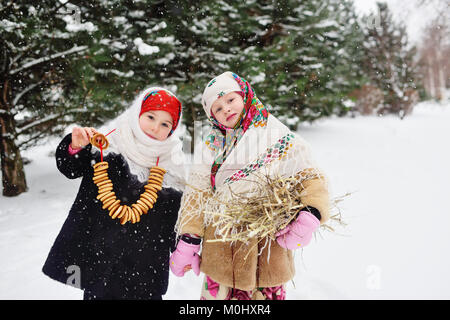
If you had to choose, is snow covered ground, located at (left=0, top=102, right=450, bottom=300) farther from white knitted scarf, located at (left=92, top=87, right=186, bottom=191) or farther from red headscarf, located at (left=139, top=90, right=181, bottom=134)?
red headscarf, located at (left=139, top=90, right=181, bottom=134)

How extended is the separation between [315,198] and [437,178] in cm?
668

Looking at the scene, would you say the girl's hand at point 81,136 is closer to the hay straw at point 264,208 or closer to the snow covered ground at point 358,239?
the hay straw at point 264,208

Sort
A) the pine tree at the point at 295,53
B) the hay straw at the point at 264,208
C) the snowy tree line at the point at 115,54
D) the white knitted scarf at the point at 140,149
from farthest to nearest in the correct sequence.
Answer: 1. the pine tree at the point at 295,53
2. the snowy tree line at the point at 115,54
3. the white knitted scarf at the point at 140,149
4. the hay straw at the point at 264,208

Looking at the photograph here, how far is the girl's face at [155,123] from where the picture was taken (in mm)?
1851

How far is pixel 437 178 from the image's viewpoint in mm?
6254

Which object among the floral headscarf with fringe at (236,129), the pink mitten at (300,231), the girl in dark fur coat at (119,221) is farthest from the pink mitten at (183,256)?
the pink mitten at (300,231)

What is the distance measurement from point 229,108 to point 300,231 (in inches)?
36.7

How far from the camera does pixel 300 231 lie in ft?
4.92

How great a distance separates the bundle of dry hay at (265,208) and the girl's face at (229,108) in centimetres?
46

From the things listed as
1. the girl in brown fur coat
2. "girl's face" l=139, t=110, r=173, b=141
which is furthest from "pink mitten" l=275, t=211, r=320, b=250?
"girl's face" l=139, t=110, r=173, b=141

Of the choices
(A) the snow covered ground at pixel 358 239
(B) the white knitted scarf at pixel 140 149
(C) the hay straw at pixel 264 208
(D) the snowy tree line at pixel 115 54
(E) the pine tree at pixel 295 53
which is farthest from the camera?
(E) the pine tree at pixel 295 53

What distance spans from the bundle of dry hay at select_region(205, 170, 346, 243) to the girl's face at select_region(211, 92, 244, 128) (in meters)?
0.46

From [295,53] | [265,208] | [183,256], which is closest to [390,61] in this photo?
[295,53]

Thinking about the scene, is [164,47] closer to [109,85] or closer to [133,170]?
[109,85]
